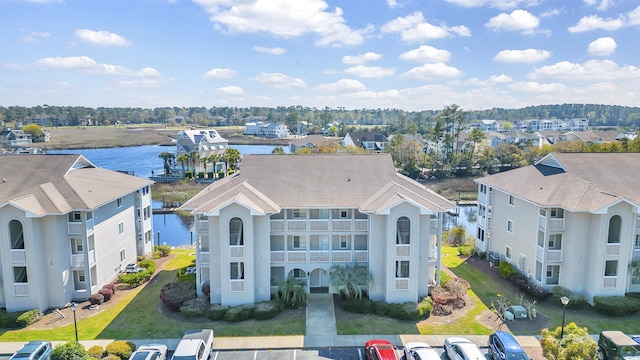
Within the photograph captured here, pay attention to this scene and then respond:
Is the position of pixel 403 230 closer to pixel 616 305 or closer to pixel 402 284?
pixel 402 284

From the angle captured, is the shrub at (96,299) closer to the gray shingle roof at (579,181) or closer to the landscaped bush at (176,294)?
the landscaped bush at (176,294)

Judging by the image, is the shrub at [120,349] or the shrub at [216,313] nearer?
the shrub at [120,349]

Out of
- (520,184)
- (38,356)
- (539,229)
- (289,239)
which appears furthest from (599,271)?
(38,356)

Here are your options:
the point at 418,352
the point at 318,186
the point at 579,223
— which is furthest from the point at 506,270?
the point at 318,186

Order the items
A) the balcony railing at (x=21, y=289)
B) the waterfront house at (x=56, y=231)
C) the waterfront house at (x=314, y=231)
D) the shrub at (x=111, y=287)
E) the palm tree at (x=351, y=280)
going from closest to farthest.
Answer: the waterfront house at (x=56, y=231) → the balcony railing at (x=21, y=289) → the waterfront house at (x=314, y=231) → the palm tree at (x=351, y=280) → the shrub at (x=111, y=287)

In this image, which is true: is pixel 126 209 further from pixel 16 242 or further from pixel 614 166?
pixel 614 166

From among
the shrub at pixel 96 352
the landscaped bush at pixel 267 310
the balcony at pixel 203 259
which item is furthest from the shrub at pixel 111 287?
the landscaped bush at pixel 267 310

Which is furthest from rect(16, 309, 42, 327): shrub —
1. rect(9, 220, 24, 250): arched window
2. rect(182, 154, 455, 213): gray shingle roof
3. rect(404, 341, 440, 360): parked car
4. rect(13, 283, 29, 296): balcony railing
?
rect(404, 341, 440, 360): parked car
